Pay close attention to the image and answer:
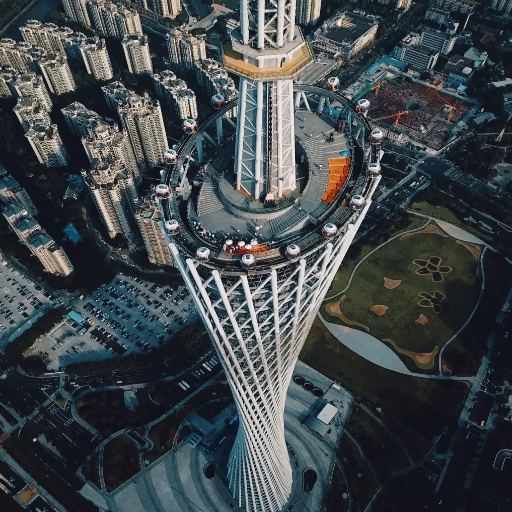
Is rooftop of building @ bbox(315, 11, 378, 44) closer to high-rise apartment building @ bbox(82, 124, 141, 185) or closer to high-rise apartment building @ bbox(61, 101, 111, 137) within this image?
high-rise apartment building @ bbox(61, 101, 111, 137)

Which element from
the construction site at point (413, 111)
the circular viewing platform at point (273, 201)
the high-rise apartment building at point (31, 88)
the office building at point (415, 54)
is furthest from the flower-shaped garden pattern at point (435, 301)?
the high-rise apartment building at point (31, 88)

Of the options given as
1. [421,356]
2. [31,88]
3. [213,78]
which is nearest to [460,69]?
[213,78]

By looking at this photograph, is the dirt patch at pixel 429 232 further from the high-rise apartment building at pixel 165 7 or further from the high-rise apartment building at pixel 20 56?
the high-rise apartment building at pixel 165 7

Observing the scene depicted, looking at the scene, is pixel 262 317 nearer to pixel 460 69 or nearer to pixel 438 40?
pixel 460 69

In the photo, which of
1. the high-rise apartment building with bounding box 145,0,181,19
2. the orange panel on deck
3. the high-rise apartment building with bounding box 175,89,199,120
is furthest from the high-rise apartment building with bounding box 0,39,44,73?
the orange panel on deck

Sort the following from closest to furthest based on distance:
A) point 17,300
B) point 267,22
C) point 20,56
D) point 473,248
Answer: point 267,22, point 17,300, point 473,248, point 20,56

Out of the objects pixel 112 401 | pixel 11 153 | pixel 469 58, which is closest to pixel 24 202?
pixel 11 153
